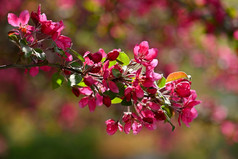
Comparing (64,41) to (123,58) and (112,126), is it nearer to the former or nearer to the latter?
(123,58)

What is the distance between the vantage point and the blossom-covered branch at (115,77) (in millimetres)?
902

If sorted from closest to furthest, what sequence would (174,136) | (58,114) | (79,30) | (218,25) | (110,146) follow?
(218,25) → (79,30) → (58,114) → (174,136) → (110,146)

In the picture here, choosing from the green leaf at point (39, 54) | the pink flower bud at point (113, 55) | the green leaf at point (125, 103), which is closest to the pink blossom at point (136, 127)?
the green leaf at point (125, 103)

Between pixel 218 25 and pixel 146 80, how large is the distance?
148 cm

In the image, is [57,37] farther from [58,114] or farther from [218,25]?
[58,114]

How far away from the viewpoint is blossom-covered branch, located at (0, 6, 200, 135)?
0.90 m

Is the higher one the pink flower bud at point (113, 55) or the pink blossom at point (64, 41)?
the pink blossom at point (64, 41)

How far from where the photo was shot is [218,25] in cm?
220

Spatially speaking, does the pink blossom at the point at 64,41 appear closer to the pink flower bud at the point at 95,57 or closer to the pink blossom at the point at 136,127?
the pink flower bud at the point at 95,57

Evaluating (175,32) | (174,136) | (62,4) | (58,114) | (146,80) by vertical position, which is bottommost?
(174,136)

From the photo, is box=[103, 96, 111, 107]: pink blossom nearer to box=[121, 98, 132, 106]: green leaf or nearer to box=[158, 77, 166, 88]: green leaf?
box=[121, 98, 132, 106]: green leaf

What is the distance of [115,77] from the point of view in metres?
0.91

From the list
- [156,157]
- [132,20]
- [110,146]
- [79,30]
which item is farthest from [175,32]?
[110,146]

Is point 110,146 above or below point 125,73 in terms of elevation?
below
